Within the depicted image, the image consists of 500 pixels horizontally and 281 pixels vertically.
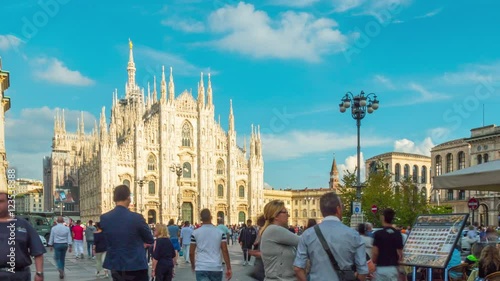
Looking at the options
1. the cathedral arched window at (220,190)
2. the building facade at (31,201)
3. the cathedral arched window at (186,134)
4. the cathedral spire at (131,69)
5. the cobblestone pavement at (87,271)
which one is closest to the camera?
the cobblestone pavement at (87,271)

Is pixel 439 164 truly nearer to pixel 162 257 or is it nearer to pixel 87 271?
pixel 87 271

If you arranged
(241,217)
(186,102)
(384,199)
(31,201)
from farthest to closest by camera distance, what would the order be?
(31,201)
(241,217)
(186,102)
(384,199)

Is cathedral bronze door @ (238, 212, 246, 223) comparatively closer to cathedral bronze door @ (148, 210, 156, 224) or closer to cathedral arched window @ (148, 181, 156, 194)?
cathedral bronze door @ (148, 210, 156, 224)

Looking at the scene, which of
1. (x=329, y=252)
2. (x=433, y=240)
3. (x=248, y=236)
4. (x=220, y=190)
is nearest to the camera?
(x=329, y=252)

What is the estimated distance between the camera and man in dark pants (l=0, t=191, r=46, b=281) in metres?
5.62

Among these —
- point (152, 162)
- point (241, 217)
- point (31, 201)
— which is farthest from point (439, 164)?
point (31, 201)

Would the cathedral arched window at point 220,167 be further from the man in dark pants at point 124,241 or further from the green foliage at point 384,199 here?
the man in dark pants at point 124,241

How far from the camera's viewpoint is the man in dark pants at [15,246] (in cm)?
562

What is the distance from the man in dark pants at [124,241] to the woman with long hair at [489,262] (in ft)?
12.8

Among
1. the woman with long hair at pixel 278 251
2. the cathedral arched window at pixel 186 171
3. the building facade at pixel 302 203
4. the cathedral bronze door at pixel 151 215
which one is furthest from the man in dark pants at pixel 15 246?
the building facade at pixel 302 203

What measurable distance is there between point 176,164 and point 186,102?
8.55 meters

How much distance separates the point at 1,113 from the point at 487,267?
127 ft

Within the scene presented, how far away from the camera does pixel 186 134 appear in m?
71.9

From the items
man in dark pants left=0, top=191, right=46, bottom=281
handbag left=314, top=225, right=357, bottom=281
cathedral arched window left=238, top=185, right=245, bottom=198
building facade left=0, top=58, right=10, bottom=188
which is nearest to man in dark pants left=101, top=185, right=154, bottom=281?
man in dark pants left=0, top=191, right=46, bottom=281
